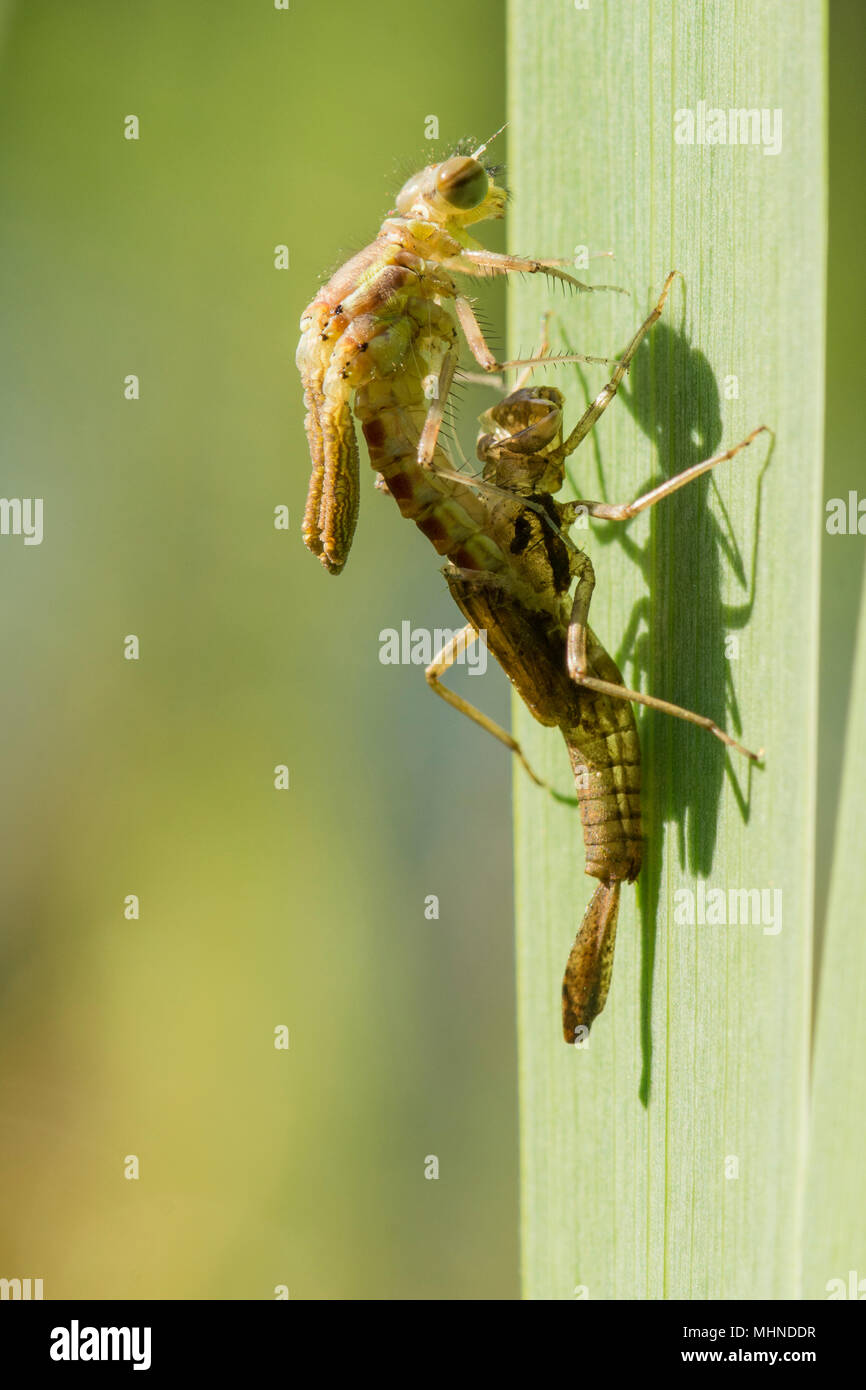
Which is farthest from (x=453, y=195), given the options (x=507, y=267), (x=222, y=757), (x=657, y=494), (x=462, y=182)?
(x=222, y=757)

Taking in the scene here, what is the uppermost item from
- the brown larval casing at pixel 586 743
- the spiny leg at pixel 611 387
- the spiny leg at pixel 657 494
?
the spiny leg at pixel 611 387

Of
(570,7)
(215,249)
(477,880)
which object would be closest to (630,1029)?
(570,7)

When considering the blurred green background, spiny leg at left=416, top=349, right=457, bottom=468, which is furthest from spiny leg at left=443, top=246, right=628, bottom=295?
the blurred green background

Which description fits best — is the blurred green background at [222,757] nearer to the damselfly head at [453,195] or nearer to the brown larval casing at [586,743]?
the damselfly head at [453,195]

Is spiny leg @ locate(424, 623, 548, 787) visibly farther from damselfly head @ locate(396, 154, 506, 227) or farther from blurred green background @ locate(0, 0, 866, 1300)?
blurred green background @ locate(0, 0, 866, 1300)

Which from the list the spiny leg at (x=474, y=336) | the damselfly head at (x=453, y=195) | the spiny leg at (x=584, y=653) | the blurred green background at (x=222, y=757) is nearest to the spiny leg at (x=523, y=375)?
the spiny leg at (x=474, y=336)

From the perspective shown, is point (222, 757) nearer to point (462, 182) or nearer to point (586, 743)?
point (586, 743)
